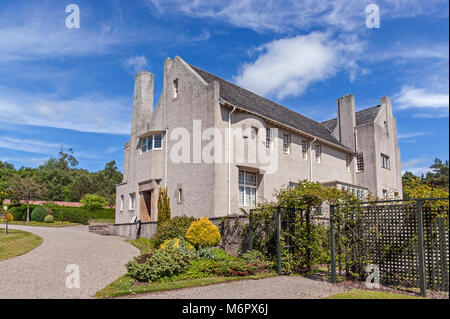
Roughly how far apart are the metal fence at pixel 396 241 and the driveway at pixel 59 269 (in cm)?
714

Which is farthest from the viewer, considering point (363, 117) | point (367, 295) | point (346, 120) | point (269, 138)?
point (363, 117)

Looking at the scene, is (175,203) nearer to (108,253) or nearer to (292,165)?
(108,253)

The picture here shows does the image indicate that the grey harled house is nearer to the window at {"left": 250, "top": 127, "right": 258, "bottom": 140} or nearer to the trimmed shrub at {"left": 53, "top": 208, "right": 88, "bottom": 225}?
the window at {"left": 250, "top": 127, "right": 258, "bottom": 140}

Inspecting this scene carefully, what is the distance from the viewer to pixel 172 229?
1557cm

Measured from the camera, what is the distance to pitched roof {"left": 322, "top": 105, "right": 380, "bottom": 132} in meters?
30.7

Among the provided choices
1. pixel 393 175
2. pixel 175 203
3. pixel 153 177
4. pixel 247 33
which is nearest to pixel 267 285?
pixel 247 33

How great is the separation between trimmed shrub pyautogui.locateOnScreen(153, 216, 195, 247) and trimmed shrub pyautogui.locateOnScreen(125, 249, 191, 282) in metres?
4.07

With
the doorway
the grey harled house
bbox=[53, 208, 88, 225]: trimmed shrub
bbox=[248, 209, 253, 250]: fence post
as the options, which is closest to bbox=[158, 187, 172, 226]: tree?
the grey harled house

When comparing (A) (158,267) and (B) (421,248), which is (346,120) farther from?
(A) (158,267)

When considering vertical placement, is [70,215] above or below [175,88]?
below

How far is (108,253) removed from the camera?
14852 millimetres

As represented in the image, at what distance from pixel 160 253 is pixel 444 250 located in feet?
26.3

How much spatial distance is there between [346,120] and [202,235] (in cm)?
2165

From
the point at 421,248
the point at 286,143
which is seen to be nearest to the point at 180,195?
the point at 286,143
